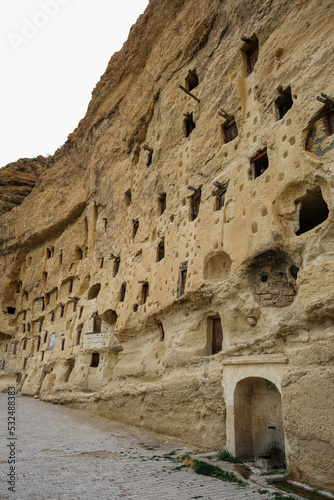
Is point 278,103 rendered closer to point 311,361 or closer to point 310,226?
point 310,226

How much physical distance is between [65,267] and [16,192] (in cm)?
1688

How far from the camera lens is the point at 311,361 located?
24.1ft

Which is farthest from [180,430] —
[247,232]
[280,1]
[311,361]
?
[280,1]

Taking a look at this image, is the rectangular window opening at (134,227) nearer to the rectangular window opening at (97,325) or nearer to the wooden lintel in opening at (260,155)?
the rectangular window opening at (97,325)

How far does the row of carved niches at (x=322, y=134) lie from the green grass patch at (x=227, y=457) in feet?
23.8

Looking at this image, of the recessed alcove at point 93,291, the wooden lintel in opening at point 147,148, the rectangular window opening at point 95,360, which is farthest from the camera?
the recessed alcove at point 93,291

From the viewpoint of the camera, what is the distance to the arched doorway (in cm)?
867

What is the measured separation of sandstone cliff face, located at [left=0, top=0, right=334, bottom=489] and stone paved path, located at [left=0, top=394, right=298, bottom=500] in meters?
1.20

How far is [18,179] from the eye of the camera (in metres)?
40.7

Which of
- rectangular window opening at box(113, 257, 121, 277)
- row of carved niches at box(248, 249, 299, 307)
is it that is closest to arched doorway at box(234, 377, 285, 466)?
row of carved niches at box(248, 249, 299, 307)

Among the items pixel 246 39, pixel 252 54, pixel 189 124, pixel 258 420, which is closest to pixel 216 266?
pixel 258 420

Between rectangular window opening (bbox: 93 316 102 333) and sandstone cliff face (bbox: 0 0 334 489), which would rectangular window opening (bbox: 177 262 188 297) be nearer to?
sandstone cliff face (bbox: 0 0 334 489)

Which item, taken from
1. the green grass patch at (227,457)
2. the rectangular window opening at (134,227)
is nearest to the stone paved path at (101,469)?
the green grass patch at (227,457)

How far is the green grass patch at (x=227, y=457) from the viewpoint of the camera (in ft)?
28.1
